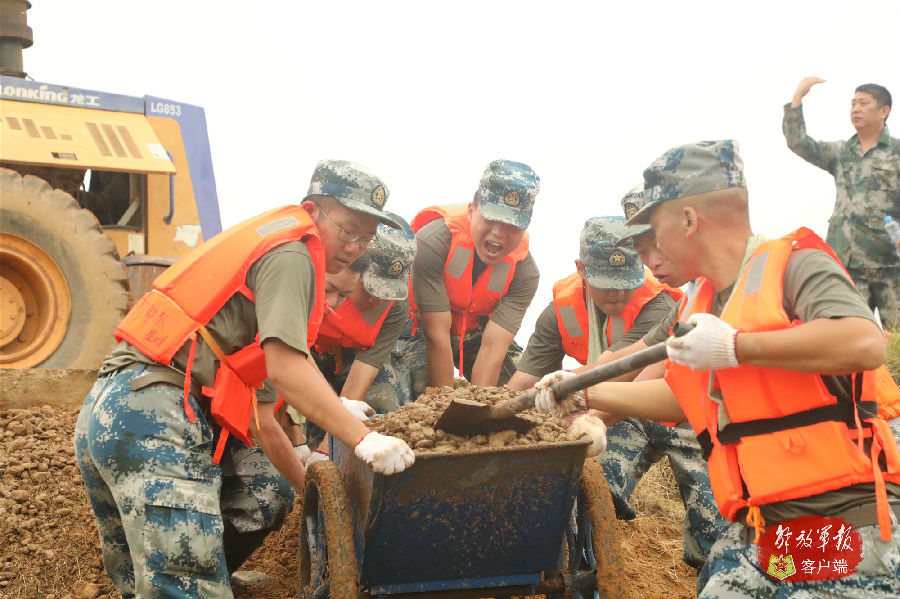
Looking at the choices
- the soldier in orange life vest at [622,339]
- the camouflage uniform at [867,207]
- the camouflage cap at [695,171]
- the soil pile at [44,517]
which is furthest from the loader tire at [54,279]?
the camouflage uniform at [867,207]

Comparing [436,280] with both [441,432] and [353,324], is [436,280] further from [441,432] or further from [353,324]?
[441,432]

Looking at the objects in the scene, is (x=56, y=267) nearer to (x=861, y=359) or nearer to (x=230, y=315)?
(x=230, y=315)

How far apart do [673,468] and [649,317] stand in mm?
900

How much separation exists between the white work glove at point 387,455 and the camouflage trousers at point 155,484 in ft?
2.23

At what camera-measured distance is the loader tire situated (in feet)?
20.7

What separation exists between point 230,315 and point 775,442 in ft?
6.27

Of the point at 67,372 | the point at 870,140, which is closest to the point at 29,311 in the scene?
the point at 67,372

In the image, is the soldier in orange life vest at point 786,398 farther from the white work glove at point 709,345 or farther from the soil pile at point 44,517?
the soil pile at point 44,517

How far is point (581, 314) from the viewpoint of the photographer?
5.24 m

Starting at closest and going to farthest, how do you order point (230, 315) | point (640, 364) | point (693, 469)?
1. point (640, 364)
2. point (230, 315)
3. point (693, 469)

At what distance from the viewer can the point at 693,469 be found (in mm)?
4453

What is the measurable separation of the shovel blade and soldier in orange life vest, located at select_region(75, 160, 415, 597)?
315 mm

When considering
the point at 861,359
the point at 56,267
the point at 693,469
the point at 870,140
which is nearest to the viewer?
the point at 861,359

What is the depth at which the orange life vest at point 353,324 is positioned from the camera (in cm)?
524
